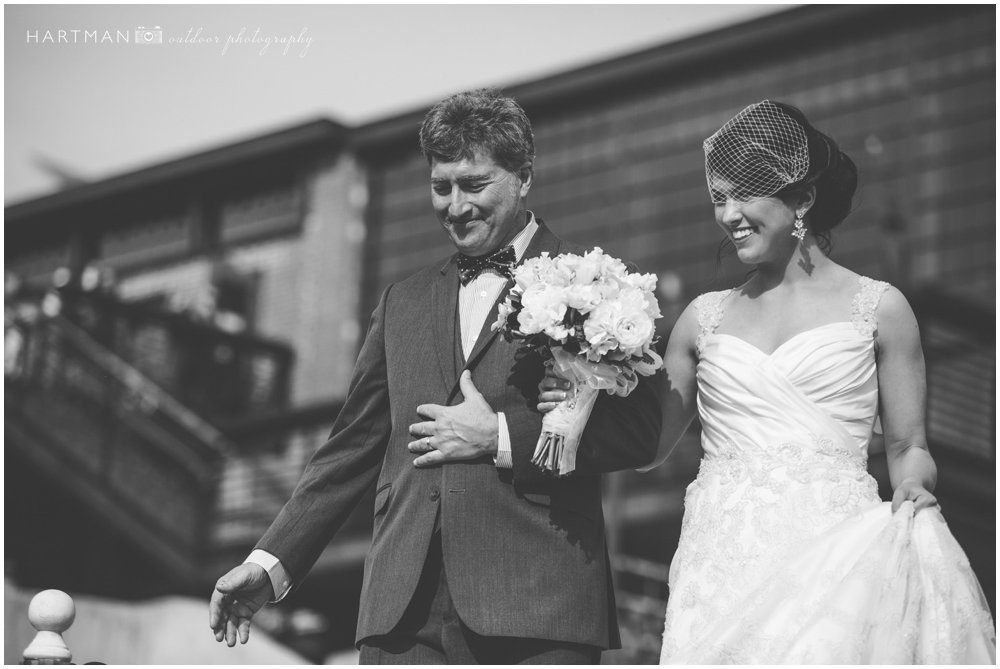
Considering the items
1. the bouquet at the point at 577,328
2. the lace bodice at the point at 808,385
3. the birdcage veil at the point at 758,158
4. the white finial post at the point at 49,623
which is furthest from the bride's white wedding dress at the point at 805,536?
the white finial post at the point at 49,623

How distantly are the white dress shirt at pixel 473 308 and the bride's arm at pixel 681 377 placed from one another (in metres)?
0.59

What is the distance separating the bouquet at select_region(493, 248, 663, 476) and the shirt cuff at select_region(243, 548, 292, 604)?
3.11 ft

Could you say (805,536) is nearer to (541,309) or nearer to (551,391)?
(551,391)

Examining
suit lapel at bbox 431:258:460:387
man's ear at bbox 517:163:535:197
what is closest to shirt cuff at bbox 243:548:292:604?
suit lapel at bbox 431:258:460:387

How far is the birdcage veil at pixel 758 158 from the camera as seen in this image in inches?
175

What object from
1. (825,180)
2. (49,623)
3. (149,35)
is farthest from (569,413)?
(149,35)

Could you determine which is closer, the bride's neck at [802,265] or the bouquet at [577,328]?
the bouquet at [577,328]

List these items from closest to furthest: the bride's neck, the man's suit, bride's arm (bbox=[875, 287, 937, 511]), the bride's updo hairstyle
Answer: the man's suit < bride's arm (bbox=[875, 287, 937, 511]) < the bride's updo hairstyle < the bride's neck

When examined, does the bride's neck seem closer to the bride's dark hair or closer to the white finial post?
the bride's dark hair

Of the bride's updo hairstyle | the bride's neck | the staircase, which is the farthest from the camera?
the staircase

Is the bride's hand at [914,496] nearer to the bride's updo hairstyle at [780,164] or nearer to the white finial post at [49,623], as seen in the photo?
the bride's updo hairstyle at [780,164]

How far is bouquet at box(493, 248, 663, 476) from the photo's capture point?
3.97 m

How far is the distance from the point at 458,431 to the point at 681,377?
0.90m

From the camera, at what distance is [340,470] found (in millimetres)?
4523
